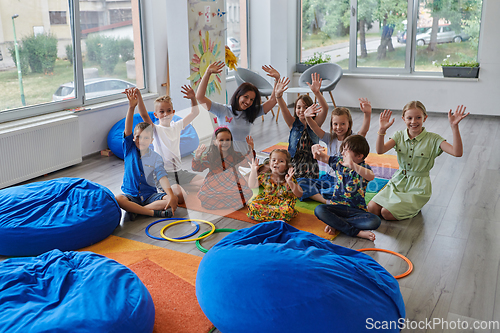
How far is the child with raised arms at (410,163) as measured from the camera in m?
3.37

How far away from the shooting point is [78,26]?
4.91m

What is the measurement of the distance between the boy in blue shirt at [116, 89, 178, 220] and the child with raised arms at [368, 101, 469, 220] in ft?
5.32

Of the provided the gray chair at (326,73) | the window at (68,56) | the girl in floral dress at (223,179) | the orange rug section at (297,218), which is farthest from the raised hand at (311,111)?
the gray chair at (326,73)

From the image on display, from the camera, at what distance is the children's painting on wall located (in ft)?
16.5

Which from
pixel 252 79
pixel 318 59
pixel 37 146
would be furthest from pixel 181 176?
pixel 318 59

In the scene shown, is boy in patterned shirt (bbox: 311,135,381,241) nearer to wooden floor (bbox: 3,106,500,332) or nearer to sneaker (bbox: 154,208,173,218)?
wooden floor (bbox: 3,106,500,332)

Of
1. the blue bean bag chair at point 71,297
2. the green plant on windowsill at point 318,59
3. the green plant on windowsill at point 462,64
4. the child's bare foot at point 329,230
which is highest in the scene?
the green plant on windowsill at point 318,59

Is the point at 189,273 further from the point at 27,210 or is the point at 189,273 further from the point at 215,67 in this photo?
the point at 215,67

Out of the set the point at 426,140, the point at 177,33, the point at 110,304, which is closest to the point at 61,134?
the point at 177,33

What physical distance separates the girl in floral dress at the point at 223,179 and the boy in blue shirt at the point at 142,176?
31 cm

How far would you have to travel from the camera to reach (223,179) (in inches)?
146

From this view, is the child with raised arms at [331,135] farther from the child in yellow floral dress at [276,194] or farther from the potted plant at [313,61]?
the potted plant at [313,61]

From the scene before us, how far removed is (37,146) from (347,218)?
10.0 feet

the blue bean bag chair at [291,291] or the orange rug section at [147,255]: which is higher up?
the blue bean bag chair at [291,291]
